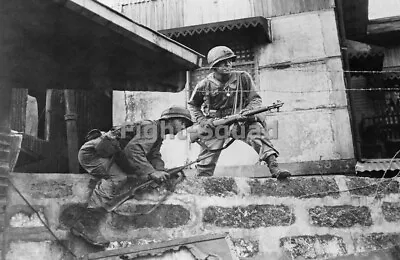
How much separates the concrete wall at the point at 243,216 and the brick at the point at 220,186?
10mm

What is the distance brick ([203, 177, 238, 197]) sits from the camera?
4.93 m

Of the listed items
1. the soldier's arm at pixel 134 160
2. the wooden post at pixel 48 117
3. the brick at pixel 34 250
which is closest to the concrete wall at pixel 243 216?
the brick at pixel 34 250

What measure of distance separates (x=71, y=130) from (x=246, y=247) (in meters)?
6.49

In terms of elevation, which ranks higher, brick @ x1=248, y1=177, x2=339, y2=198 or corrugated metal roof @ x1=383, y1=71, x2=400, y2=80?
corrugated metal roof @ x1=383, y1=71, x2=400, y2=80

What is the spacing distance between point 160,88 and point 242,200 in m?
1.48

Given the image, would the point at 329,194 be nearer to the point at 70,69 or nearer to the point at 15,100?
the point at 70,69

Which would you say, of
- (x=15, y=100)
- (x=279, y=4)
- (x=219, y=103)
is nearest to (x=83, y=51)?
(x=219, y=103)

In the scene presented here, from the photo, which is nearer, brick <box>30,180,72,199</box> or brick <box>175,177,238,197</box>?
brick <box>30,180,72,199</box>

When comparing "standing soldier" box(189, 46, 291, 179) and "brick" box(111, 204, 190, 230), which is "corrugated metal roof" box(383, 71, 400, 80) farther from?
"brick" box(111, 204, 190, 230)

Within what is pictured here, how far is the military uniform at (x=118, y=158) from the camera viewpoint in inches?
179

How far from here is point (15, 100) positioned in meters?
9.62

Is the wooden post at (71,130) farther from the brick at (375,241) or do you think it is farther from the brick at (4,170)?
the brick at (375,241)

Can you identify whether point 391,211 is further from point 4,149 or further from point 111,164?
point 4,149

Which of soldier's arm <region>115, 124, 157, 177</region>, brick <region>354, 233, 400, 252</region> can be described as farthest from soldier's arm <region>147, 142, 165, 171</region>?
brick <region>354, 233, 400, 252</region>
